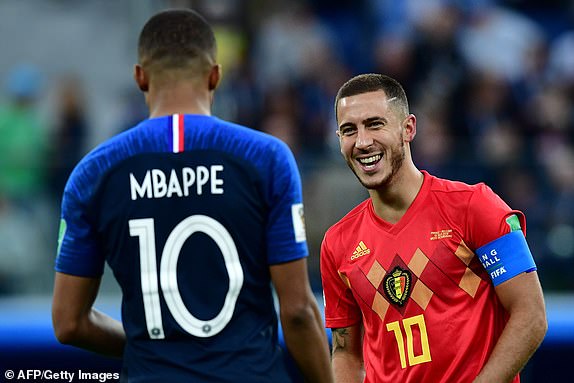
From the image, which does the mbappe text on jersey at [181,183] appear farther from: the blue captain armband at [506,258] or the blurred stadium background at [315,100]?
the blurred stadium background at [315,100]

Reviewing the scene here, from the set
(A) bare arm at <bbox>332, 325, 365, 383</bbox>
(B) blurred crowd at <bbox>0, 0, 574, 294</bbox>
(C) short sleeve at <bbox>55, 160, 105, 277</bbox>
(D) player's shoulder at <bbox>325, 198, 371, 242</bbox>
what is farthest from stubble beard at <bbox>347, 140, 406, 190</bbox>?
(B) blurred crowd at <bbox>0, 0, 574, 294</bbox>

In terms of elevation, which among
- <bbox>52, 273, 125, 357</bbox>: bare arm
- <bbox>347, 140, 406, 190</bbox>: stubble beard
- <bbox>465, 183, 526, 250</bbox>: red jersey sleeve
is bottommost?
<bbox>52, 273, 125, 357</bbox>: bare arm

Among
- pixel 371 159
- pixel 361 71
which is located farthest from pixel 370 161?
pixel 361 71

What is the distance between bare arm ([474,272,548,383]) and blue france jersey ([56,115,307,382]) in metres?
0.79

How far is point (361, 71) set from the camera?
40.0 feet

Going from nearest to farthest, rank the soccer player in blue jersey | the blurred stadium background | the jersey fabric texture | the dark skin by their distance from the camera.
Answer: the soccer player in blue jersey < the dark skin < the jersey fabric texture < the blurred stadium background

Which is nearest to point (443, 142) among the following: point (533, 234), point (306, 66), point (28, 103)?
point (533, 234)

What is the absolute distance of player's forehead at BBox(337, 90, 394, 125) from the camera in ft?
14.2

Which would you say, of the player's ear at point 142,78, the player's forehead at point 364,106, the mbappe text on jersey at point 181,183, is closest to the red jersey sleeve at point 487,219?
the player's forehead at point 364,106

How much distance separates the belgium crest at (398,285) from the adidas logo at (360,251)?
17cm

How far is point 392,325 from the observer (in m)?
4.25

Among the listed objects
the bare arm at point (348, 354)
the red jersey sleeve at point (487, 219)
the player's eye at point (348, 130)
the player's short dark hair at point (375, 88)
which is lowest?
the bare arm at point (348, 354)

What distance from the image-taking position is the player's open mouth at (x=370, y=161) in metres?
4.29

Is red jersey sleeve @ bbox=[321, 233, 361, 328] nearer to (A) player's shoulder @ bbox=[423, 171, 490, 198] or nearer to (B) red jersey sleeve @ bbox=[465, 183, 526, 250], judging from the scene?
(A) player's shoulder @ bbox=[423, 171, 490, 198]
